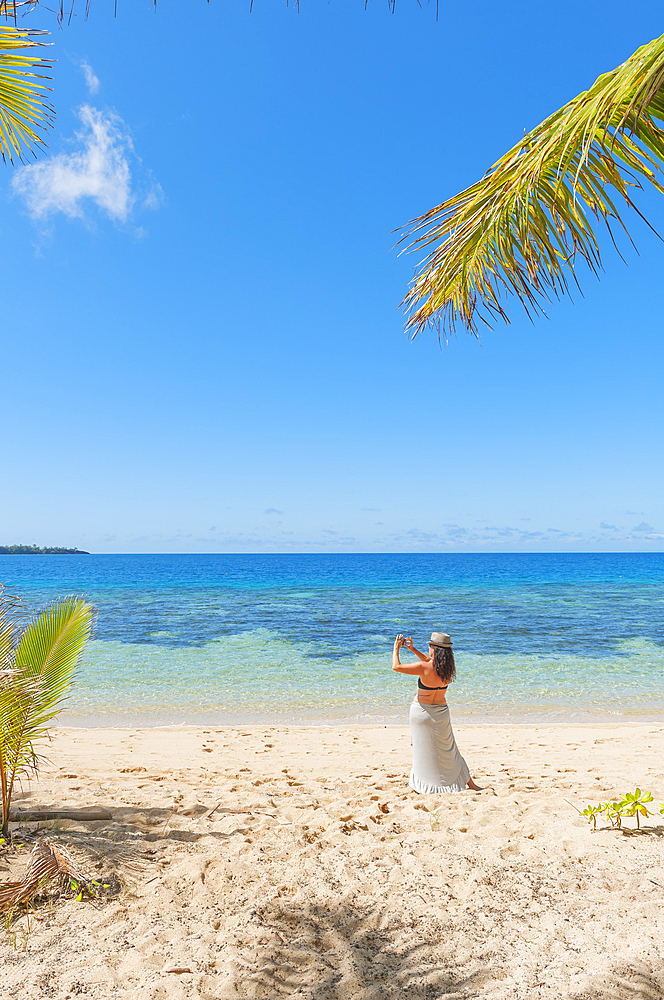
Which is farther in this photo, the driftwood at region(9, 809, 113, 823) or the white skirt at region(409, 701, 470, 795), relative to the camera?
the white skirt at region(409, 701, 470, 795)

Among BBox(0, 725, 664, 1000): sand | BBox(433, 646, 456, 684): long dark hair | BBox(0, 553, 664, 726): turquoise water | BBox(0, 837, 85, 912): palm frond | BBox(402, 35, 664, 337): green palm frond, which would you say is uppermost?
BBox(402, 35, 664, 337): green palm frond

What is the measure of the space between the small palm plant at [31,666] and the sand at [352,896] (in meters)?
0.69

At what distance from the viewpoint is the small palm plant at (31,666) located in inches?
139

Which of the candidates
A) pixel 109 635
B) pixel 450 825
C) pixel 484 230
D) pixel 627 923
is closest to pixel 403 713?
pixel 450 825

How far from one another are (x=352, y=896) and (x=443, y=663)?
2.34 meters

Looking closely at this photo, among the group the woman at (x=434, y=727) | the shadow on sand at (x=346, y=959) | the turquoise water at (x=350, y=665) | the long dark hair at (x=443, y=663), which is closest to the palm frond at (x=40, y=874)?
the shadow on sand at (x=346, y=959)

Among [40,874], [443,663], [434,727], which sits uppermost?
[443,663]

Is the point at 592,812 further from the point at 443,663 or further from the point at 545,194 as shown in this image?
the point at 545,194

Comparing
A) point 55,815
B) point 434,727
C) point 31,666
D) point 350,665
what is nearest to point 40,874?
point 55,815

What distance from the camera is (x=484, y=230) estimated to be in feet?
10.9

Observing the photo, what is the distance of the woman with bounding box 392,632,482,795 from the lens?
17.4 feet

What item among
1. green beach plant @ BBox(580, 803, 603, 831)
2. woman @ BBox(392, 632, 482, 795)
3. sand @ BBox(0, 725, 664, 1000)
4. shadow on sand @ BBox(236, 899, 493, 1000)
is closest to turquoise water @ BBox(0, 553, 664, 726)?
sand @ BBox(0, 725, 664, 1000)

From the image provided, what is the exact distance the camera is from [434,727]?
17.4 ft

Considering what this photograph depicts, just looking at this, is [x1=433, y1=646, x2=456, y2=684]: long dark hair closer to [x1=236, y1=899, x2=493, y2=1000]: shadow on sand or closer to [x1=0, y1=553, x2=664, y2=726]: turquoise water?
[x1=236, y1=899, x2=493, y2=1000]: shadow on sand
